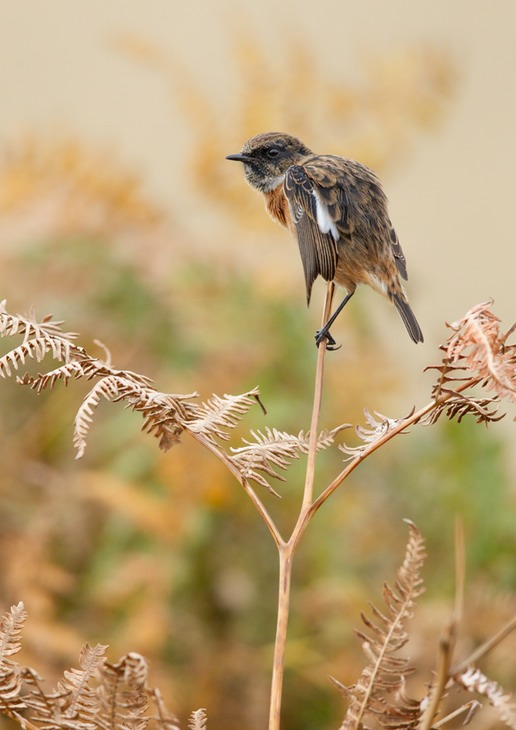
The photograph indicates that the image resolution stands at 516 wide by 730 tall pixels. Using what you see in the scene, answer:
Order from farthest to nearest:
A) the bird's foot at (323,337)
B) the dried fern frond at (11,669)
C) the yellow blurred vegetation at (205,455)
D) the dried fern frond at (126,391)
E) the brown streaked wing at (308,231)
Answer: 1. the yellow blurred vegetation at (205,455)
2. the brown streaked wing at (308,231)
3. the bird's foot at (323,337)
4. the dried fern frond at (126,391)
5. the dried fern frond at (11,669)

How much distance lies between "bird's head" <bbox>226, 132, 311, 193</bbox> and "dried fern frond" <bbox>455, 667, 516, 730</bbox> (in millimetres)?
2138

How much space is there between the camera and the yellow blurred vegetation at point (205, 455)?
4.09 meters

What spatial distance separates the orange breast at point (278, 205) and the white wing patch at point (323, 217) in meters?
0.24

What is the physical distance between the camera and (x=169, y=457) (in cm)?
421

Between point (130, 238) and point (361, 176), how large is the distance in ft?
9.67

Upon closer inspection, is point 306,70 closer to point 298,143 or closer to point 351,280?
point 298,143

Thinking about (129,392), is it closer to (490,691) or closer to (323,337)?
(323,337)

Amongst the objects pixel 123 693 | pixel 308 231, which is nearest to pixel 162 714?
pixel 123 693

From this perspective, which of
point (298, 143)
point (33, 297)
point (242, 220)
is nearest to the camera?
point (298, 143)

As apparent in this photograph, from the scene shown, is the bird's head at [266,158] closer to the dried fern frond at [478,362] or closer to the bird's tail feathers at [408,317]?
the bird's tail feathers at [408,317]

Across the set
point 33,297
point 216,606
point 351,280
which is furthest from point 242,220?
point 351,280

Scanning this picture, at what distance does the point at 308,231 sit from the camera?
2.40 meters

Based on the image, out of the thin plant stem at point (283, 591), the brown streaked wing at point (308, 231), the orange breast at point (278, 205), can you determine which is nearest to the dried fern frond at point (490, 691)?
the thin plant stem at point (283, 591)

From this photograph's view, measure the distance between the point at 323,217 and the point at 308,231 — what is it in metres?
0.09
